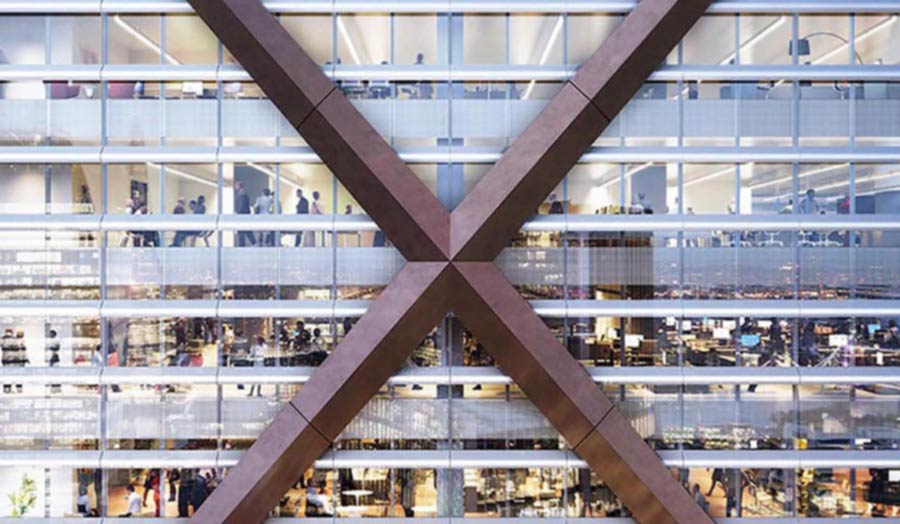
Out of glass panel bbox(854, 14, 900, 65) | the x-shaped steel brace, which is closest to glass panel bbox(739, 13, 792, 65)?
glass panel bbox(854, 14, 900, 65)

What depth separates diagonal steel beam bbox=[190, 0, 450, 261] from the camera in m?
15.7

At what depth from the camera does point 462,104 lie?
16.5 m

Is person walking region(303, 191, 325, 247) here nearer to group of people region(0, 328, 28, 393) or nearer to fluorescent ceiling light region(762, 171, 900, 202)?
group of people region(0, 328, 28, 393)

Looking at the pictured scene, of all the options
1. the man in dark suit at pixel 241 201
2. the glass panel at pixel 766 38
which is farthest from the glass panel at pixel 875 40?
the man in dark suit at pixel 241 201

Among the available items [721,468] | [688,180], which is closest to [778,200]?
[688,180]

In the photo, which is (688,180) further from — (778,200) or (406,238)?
(406,238)

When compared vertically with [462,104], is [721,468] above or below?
below

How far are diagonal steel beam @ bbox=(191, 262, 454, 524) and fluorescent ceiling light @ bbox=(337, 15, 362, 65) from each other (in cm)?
452

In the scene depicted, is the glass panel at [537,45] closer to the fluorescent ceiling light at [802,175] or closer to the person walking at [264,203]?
the fluorescent ceiling light at [802,175]

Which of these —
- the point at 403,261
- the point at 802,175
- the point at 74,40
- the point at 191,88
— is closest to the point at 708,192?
the point at 802,175

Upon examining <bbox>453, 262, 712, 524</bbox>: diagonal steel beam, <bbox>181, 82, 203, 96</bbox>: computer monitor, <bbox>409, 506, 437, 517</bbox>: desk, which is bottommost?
<bbox>409, 506, 437, 517</bbox>: desk

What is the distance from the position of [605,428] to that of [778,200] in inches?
238

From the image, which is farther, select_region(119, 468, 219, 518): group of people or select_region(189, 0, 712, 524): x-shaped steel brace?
select_region(119, 468, 219, 518): group of people

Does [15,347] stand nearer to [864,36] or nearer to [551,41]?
[551,41]
